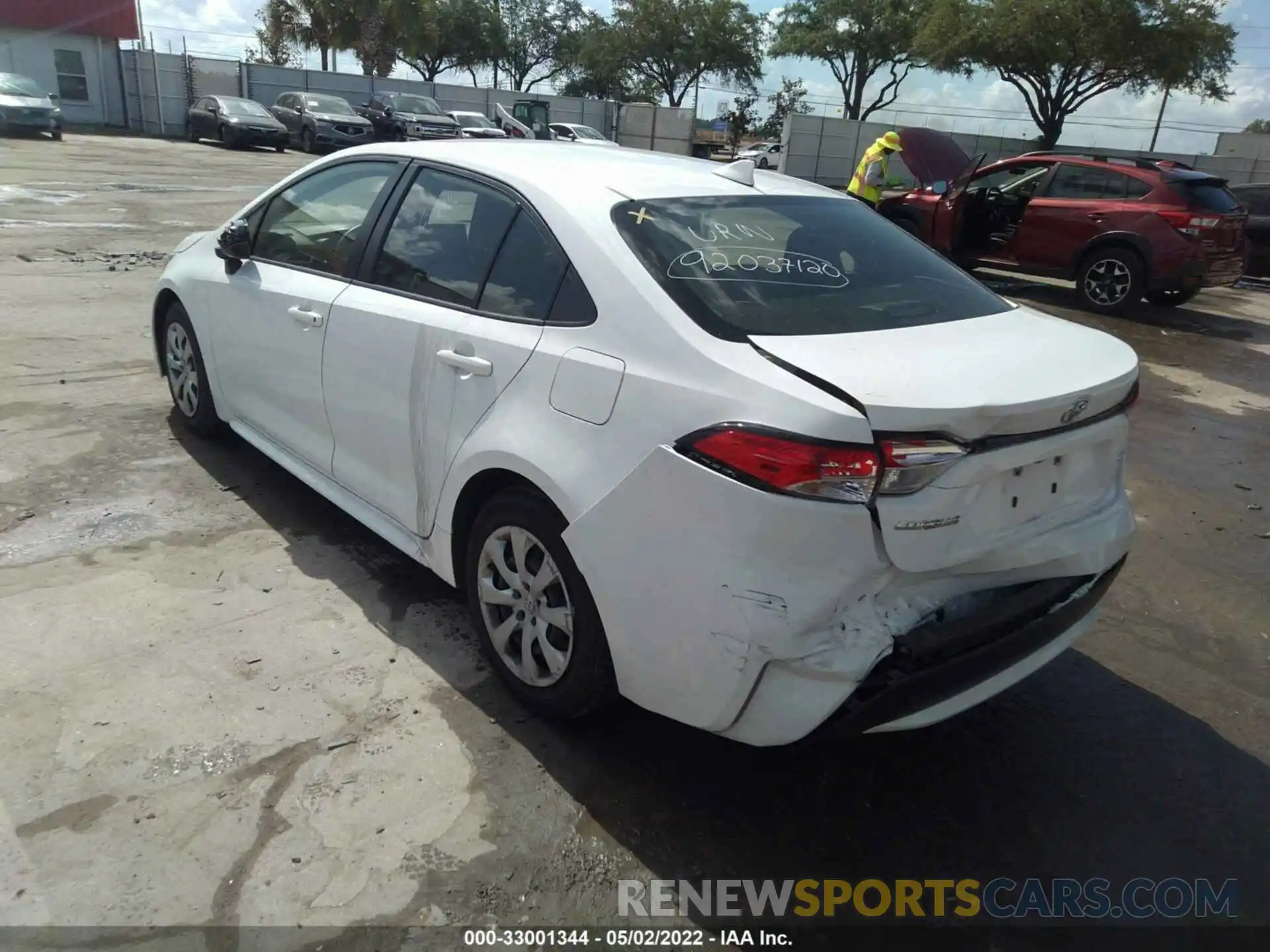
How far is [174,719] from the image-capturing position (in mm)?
2826

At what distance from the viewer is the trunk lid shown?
2.16m

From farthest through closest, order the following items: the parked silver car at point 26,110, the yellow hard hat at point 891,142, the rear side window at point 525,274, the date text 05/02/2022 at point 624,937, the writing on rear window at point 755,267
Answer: the parked silver car at point 26,110
the yellow hard hat at point 891,142
the rear side window at point 525,274
the writing on rear window at point 755,267
the date text 05/02/2022 at point 624,937

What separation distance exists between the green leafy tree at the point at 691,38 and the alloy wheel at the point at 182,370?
5233cm

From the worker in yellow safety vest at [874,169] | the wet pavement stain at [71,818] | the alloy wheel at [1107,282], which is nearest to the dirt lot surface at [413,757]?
the wet pavement stain at [71,818]

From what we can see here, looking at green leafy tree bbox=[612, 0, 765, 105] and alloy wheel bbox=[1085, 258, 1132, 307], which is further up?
green leafy tree bbox=[612, 0, 765, 105]

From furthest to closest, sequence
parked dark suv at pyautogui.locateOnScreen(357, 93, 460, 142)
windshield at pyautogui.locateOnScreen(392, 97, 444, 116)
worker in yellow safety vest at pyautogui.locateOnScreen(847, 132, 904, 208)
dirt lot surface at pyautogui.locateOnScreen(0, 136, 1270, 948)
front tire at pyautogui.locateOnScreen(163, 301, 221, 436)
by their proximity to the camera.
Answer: windshield at pyautogui.locateOnScreen(392, 97, 444, 116)
parked dark suv at pyautogui.locateOnScreen(357, 93, 460, 142)
worker in yellow safety vest at pyautogui.locateOnScreen(847, 132, 904, 208)
front tire at pyautogui.locateOnScreen(163, 301, 221, 436)
dirt lot surface at pyautogui.locateOnScreen(0, 136, 1270, 948)

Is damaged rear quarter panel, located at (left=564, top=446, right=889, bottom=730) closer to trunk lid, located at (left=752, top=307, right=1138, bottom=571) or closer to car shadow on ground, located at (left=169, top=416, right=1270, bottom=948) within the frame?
trunk lid, located at (left=752, top=307, right=1138, bottom=571)

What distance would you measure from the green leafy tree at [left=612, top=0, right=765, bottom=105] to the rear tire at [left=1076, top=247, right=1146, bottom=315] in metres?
45.9

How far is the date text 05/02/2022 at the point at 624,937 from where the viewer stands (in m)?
2.21

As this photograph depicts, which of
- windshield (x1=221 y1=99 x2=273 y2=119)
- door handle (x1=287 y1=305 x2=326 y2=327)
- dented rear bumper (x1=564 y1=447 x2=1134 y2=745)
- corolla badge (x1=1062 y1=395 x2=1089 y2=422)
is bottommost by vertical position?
dented rear bumper (x1=564 y1=447 x2=1134 y2=745)

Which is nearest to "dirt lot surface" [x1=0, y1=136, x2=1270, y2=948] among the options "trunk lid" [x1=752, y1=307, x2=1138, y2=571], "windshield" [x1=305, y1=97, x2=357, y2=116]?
"trunk lid" [x1=752, y1=307, x2=1138, y2=571]

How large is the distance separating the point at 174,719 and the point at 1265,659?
4.00 metres

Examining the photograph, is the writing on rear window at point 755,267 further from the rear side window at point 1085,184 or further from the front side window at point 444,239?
the rear side window at point 1085,184

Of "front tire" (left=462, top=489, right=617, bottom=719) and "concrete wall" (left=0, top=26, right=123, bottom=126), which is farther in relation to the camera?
"concrete wall" (left=0, top=26, right=123, bottom=126)
